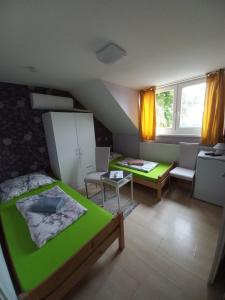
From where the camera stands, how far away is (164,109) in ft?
10.7

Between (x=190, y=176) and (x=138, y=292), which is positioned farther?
(x=190, y=176)

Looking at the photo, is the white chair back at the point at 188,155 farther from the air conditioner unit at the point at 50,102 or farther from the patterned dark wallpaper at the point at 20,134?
the patterned dark wallpaper at the point at 20,134

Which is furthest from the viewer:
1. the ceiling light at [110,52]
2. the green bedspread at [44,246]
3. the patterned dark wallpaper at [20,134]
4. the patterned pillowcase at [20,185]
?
the patterned dark wallpaper at [20,134]

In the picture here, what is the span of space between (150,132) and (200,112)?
1100mm

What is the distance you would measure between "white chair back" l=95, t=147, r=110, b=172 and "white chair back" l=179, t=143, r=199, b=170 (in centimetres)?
160

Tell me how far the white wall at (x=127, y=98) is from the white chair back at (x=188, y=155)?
4.08 feet

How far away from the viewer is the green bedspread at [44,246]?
42.6 inches

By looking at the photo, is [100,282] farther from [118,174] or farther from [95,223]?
[118,174]

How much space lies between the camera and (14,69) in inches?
75.3

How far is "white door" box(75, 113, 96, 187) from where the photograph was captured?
3066mm

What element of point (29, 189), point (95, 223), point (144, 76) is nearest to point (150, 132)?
point (144, 76)

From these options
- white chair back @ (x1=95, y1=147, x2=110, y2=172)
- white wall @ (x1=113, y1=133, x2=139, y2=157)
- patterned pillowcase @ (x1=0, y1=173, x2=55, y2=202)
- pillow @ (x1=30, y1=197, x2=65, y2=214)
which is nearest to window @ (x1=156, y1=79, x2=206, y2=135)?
white wall @ (x1=113, y1=133, x2=139, y2=157)

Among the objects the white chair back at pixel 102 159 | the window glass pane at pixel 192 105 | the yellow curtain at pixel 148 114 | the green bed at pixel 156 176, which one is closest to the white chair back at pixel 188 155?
the green bed at pixel 156 176

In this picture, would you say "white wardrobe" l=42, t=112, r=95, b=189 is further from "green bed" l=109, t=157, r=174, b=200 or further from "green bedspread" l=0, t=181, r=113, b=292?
"green bedspread" l=0, t=181, r=113, b=292
